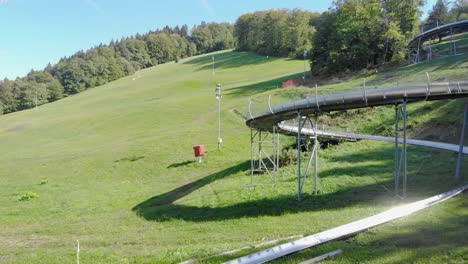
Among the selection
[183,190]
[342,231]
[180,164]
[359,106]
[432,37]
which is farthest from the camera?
[432,37]

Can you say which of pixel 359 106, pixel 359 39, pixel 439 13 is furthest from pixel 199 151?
pixel 439 13

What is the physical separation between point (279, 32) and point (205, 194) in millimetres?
115753

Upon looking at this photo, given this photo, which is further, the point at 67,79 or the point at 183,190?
the point at 67,79

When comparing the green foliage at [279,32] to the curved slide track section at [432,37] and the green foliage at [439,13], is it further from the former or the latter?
the curved slide track section at [432,37]

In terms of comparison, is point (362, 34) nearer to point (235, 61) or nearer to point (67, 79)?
point (235, 61)

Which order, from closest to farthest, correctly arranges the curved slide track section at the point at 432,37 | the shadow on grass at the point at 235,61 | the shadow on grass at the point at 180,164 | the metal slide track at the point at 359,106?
the metal slide track at the point at 359,106, the shadow on grass at the point at 180,164, the curved slide track section at the point at 432,37, the shadow on grass at the point at 235,61

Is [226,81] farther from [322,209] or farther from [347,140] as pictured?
[322,209]

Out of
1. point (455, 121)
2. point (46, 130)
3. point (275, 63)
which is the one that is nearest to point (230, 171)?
point (455, 121)

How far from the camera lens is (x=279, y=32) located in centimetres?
13500

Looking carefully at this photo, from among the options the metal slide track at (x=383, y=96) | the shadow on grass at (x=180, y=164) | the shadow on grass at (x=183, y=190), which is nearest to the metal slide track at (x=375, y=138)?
the shadow on grass at (x=183, y=190)

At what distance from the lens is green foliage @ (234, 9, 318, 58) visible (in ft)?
423

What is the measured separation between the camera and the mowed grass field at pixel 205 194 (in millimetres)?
14656

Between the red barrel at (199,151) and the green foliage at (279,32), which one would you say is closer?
the red barrel at (199,151)

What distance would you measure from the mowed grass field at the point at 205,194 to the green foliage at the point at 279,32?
7270 centimetres
